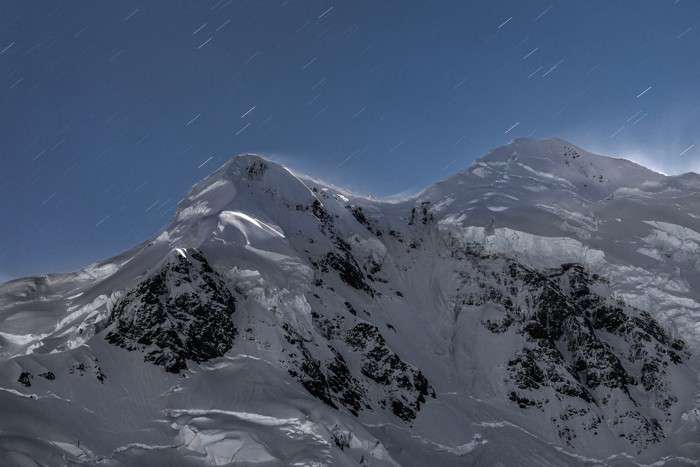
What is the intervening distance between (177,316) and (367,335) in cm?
2179

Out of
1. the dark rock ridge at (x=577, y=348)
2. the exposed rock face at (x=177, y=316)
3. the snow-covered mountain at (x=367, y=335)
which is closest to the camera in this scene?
the snow-covered mountain at (x=367, y=335)

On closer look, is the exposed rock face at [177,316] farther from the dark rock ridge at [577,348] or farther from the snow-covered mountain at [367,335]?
the dark rock ridge at [577,348]

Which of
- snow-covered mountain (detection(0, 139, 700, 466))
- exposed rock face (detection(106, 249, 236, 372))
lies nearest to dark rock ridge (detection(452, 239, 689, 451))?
snow-covered mountain (detection(0, 139, 700, 466))

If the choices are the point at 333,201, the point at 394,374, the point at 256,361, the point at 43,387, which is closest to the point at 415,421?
the point at 394,374

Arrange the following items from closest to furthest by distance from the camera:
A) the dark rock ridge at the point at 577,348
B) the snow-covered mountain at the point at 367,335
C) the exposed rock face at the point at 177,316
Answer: the snow-covered mountain at the point at 367,335 → the exposed rock face at the point at 177,316 → the dark rock ridge at the point at 577,348

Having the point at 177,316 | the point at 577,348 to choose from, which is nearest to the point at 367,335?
the point at 177,316

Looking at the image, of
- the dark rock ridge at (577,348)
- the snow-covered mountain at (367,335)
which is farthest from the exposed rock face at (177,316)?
the dark rock ridge at (577,348)

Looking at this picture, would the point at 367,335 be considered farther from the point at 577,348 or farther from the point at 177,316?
the point at 577,348

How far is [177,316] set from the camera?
252 feet

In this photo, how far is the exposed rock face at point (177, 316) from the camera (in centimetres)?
7325

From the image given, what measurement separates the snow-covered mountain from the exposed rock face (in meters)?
0.21

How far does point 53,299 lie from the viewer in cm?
9569

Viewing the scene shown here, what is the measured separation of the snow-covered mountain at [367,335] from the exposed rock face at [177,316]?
207mm

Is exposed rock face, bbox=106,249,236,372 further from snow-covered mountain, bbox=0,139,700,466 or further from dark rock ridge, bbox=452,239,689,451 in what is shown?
dark rock ridge, bbox=452,239,689,451
